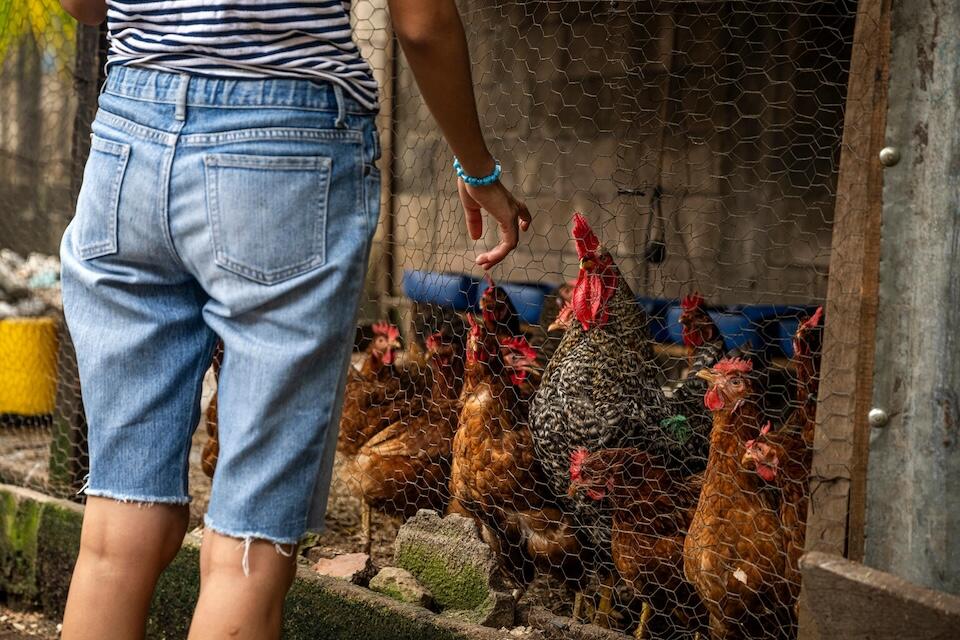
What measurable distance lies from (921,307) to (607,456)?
3.22 ft

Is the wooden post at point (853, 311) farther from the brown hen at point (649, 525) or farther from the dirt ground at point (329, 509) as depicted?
the dirt ground at point (329, 509)

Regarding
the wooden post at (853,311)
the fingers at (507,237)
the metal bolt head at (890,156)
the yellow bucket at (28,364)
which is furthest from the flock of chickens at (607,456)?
the yellow bucket at (28,364)

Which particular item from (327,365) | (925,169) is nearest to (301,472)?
(327,365)

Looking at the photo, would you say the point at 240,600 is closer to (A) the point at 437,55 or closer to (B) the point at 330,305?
(B) the point at 330,305

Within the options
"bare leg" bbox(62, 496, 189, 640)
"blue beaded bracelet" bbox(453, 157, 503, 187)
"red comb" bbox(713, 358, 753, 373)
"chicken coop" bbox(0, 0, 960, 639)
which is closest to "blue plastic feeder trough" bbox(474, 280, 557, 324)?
"chicken coop" bbox(0, 0, 960, 639)

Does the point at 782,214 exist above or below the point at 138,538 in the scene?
above

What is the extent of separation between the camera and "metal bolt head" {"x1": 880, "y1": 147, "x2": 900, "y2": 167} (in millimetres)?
1704

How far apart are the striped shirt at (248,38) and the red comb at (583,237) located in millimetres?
1424

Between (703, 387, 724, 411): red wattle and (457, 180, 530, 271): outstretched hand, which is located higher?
(457, 180, 530, 271): outstretched hand

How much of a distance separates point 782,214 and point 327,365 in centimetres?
285

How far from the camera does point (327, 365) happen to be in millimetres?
1403

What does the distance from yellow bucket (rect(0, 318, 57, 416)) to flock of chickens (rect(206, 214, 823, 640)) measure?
5.23 ft

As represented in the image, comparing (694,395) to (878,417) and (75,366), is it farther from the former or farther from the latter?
(75,366)

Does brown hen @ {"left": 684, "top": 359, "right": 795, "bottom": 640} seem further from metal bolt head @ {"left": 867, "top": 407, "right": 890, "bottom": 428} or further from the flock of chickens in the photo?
metal bolt head @ {"left": 867, "top": 407, "right": 890, "bottom": 428}
